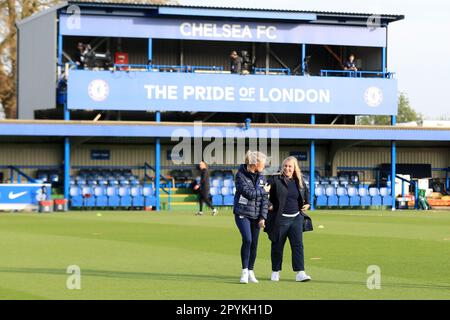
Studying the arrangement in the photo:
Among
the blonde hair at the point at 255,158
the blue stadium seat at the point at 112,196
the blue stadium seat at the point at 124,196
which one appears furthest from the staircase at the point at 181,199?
the blonde hair at the point at 255,158

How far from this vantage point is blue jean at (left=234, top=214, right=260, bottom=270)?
14891mm

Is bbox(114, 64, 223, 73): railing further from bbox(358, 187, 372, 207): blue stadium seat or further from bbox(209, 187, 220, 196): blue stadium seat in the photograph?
bbox(358, 187, 372, 207): blue stadium seat

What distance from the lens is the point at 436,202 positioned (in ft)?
161

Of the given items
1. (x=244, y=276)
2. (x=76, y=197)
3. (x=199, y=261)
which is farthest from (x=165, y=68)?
(x=244, y=276)

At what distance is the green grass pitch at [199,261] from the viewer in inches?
540

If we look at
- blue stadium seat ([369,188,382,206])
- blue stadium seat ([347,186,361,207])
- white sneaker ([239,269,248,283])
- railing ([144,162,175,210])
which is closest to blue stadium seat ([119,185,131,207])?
railing ([144,162,175,210])

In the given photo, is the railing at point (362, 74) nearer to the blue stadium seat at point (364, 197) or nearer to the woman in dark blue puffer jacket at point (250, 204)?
the blue stadium seat at point (364, 197)

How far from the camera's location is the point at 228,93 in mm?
45625

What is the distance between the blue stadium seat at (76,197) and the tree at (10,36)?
1822 cm

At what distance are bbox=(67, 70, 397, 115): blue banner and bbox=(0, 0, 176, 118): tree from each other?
54.1 ft

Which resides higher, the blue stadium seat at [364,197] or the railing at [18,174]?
the railing at [18,174]

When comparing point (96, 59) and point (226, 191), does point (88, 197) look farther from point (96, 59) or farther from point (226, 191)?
point (96, 59)

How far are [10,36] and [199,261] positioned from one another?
43.1 meters

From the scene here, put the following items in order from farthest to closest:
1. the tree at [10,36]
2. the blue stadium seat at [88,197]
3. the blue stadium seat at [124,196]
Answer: the tree at [10,36]
the blue stadium seat at [124,196]
the blue stadium seat at [88,197]
